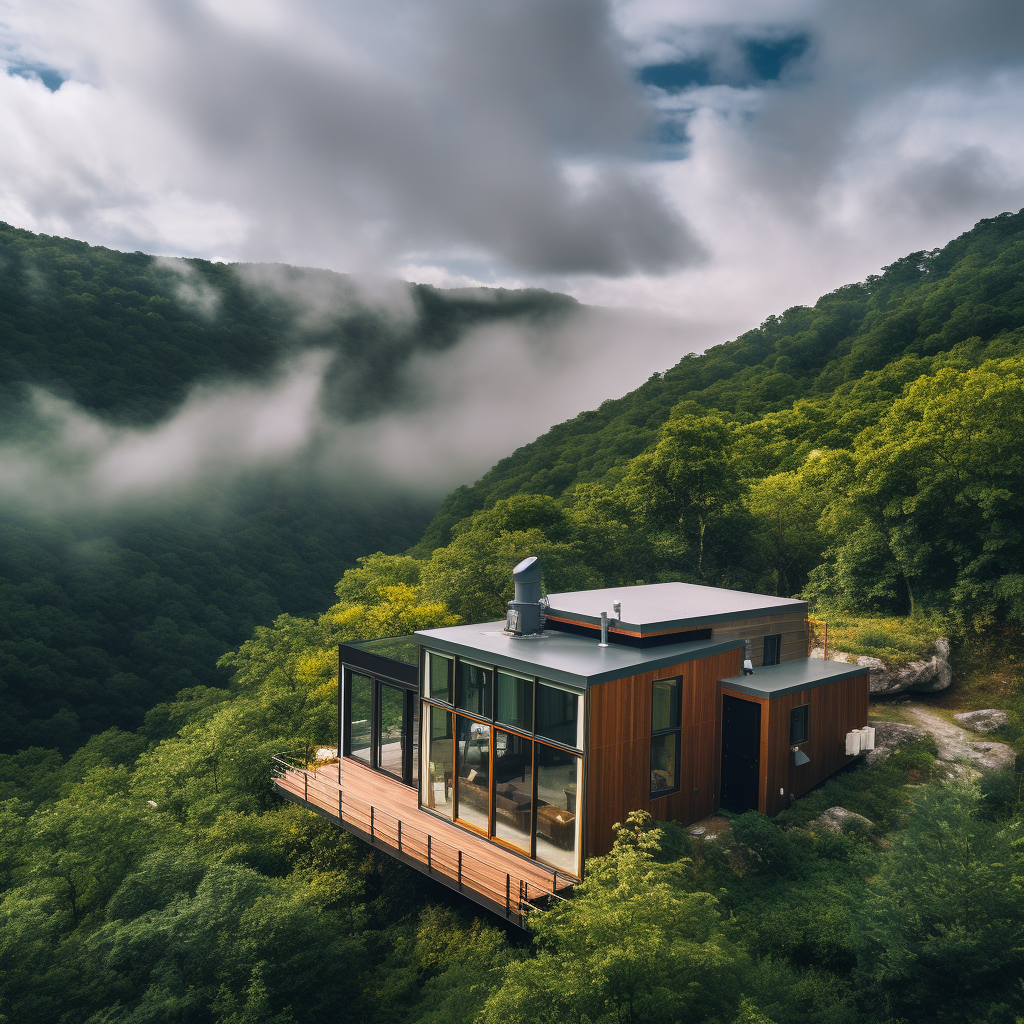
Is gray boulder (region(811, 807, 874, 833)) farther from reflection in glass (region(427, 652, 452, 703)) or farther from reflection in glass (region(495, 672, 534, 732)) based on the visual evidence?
reflection in glass (region(427, 652, 452, 703))

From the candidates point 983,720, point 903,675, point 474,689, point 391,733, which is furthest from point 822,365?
point 474,689

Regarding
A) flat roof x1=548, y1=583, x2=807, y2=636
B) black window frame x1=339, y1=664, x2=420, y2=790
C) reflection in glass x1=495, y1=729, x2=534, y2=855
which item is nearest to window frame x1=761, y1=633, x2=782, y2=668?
flat roof x1=548, y1=583, x2=807, y2=636

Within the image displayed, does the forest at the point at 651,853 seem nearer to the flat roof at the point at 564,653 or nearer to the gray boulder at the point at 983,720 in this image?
the gray boulder at the point at 983,720

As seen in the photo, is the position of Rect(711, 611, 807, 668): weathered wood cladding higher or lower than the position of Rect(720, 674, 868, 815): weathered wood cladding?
higher

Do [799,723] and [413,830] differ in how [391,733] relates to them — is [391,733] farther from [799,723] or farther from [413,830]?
[799,723]

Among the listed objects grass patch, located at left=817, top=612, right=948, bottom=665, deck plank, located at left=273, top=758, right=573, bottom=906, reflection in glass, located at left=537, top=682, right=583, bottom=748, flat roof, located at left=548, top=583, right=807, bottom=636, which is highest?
flat roof, located at left=548, top=583, right=807, bottom=636

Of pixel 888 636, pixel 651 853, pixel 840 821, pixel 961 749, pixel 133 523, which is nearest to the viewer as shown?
pixel 651 853

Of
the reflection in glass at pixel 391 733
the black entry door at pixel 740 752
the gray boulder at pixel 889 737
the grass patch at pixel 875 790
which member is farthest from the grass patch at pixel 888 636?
the reflection in glass at pixel 391 733
